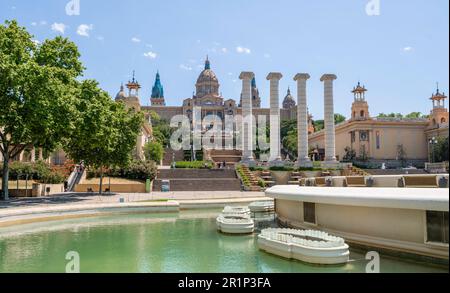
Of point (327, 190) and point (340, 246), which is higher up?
point (327, 190)

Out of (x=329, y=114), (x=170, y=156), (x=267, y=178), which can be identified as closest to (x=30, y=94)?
(x=267, y=178)

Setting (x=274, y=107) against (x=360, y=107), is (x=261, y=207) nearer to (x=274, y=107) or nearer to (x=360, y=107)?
(x=274, y=107)

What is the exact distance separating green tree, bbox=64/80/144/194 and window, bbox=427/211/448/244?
25.1m

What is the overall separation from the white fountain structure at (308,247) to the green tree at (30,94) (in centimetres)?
1962

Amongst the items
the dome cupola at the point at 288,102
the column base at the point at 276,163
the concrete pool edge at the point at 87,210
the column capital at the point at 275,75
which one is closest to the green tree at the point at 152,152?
the column base at the point at 276,163

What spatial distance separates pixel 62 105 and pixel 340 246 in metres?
22.6

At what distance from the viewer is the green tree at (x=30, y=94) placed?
1062 inches

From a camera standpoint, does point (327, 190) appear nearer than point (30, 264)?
No

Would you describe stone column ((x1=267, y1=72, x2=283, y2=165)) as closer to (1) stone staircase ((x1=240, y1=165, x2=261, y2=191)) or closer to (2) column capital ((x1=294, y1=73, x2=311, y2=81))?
(2) column capital ((x1=294, y1=73, x2=311, y2=81))

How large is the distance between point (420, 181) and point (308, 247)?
5634 mm

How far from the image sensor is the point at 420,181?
48.2 ft
